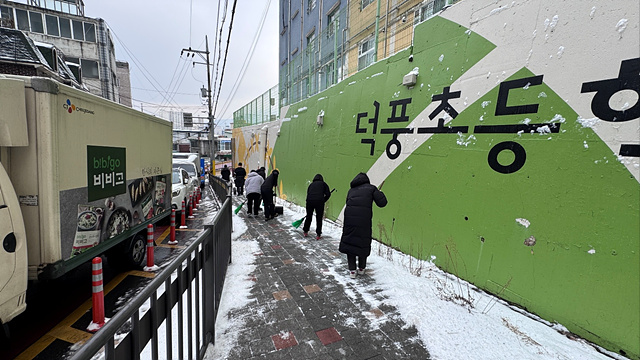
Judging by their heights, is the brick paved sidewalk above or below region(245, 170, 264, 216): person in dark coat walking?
below

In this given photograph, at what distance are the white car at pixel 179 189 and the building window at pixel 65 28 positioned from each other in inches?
862

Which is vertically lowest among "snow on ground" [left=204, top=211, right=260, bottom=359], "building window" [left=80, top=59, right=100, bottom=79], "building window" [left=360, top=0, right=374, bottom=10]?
"snow on ground" [left=204, top=211, right=260, bottom=359]

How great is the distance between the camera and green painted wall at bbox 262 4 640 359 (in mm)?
2678

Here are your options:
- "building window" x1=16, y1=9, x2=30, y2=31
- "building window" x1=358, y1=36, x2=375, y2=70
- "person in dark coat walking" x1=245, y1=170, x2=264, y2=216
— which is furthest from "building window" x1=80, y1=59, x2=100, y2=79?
"building window" x1=358, y1=36, x2=375, y2=70

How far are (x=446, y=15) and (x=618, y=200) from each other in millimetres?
3612

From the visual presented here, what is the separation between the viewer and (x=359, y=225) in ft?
14.3

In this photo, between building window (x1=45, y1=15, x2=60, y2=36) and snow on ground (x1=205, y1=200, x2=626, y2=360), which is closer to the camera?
snow on ground (x1=205, y1=200, x2=626, y2=360)

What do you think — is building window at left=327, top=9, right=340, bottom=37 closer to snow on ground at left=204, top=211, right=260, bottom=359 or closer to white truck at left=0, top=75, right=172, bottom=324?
white truck at left=0, top=75, right=172, bottom=324

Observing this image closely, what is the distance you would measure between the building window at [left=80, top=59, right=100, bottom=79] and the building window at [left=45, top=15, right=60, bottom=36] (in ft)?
8.54

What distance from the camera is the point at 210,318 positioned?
2.78 meters

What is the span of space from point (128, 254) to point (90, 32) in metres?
26.9

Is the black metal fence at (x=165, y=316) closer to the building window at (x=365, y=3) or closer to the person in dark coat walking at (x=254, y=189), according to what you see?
the person in dark coat walking at (x=254, y=189)

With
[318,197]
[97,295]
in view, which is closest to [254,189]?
[318,197]

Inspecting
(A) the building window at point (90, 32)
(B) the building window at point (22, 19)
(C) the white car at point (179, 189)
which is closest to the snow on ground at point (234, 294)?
(C) the white car at point (179, 189)
